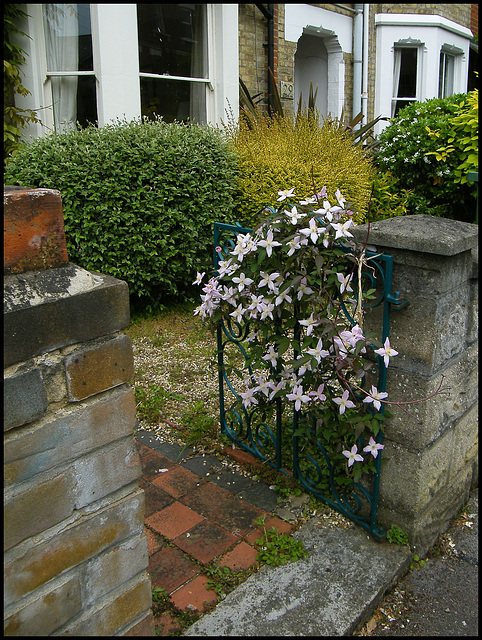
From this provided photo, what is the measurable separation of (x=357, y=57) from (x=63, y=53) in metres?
6.16

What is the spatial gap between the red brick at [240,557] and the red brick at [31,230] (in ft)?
4.97

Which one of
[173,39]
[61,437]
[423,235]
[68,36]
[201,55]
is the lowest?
[61,437]

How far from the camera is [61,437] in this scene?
57.1 inches

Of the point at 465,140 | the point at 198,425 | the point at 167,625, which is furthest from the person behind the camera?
the point at 465,140

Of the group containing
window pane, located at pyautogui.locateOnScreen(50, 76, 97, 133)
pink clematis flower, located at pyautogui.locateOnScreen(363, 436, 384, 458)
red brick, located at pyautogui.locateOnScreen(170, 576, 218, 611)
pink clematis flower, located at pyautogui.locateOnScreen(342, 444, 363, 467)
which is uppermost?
window pane, located at pyautogui.locateOnScreen(50, 76, 97, 133)

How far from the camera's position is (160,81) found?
6.80 metres

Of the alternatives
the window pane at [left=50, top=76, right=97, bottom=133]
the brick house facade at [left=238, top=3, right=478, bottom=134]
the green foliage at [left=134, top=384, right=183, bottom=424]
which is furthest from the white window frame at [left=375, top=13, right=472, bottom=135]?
the green foliage at [left=134, top=384, right=183, bottom=424]

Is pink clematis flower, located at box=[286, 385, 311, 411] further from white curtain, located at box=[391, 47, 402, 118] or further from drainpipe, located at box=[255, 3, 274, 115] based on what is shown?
white curtain, located at box=[391, 47, 402, 118]

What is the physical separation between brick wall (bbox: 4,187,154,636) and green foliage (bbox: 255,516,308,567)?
77cm

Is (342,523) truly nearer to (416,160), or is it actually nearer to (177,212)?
(177,212)

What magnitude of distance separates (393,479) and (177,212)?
3.48 m

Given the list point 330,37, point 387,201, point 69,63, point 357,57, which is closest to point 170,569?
point 387,201

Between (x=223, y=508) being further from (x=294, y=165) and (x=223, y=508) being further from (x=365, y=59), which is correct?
(x=365, y=59)

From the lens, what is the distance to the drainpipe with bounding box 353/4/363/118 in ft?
32.8
